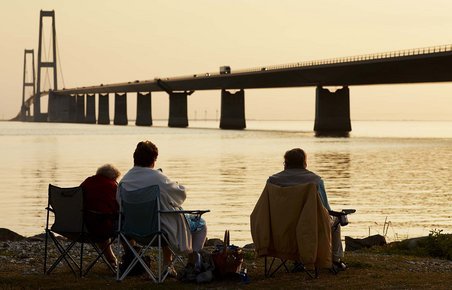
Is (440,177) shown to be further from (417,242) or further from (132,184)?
(132,184)

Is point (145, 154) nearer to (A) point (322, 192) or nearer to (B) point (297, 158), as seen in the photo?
(B) point (297, 158)

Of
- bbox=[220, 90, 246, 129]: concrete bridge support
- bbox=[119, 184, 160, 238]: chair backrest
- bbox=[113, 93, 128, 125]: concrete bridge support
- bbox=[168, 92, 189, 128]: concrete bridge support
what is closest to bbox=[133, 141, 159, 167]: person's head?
bbox=[119, 184, 160, 238]: chair backrest

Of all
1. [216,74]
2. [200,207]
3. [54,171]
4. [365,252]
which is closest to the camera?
[365,252]

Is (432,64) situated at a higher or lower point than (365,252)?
higher

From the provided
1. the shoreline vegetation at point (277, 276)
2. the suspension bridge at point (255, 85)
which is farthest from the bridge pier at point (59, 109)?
the shoreline vegetation at point (277, 276)

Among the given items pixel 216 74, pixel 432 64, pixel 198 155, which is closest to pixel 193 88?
pixel 216 74

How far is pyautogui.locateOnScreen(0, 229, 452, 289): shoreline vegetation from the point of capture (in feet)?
31.4

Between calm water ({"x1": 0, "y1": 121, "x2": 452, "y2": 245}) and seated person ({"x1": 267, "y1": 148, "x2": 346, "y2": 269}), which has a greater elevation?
seated person ({"x1": 267, "y1": 148, "x2": 346, "y2": 269})

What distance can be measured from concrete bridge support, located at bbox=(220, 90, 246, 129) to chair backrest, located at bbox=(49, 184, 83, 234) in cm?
11489

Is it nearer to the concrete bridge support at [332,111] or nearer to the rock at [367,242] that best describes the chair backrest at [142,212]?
the rock at [367,242]

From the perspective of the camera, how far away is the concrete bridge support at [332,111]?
103438 mm

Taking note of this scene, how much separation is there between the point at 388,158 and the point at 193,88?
74.6 metres

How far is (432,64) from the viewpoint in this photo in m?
76.9

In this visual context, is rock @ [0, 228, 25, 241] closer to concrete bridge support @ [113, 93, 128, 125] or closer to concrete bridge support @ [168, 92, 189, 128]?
concrete bridge support @ [168, 92, 189, 128]
